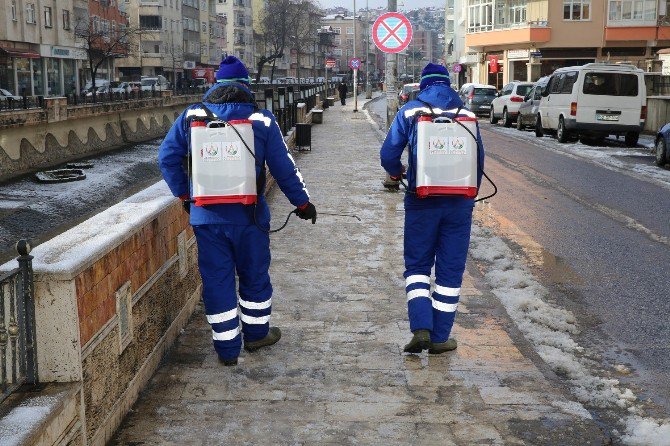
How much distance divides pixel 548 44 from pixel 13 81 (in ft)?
119

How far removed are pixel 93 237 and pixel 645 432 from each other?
118 inches

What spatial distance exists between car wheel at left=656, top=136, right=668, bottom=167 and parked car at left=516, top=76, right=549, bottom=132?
8925 millimetres

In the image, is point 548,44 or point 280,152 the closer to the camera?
point 280,152

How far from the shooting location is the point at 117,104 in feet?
138

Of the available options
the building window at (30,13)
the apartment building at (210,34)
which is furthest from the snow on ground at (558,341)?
the apartment building at (210,34)

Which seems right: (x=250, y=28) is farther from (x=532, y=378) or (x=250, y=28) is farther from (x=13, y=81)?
(x=532, y=378)

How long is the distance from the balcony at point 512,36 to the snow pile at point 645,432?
2353 inches

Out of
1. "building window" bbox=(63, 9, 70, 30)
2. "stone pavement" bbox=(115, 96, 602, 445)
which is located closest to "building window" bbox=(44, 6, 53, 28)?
"building window" bbox=(63, 9, 70, 30)

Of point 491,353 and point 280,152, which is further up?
point 280,152

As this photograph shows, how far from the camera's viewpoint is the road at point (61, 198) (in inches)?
816

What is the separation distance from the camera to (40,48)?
55.9 meters

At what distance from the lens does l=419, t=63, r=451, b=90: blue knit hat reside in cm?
564

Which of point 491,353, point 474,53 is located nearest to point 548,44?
point 474,53

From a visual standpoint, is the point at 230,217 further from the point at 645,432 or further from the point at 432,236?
the point at 645,432
